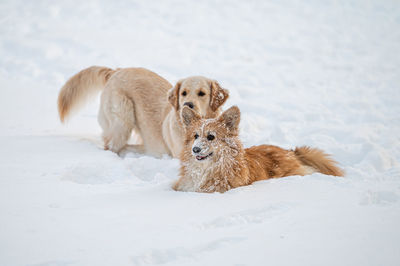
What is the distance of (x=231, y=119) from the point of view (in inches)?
138

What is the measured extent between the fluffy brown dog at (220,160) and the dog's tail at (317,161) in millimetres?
247

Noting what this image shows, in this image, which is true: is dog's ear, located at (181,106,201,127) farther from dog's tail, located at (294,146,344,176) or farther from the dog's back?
dog's tail, located at (294,146,344,176)

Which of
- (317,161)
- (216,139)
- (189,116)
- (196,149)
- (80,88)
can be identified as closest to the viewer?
→ (196,149)

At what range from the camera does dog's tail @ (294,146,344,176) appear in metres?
3.95

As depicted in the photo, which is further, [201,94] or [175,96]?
[175,96]

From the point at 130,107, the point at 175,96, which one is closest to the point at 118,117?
the point at 130,107

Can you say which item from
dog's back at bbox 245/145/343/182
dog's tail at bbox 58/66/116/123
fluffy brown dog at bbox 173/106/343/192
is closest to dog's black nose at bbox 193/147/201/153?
fluffy brown dog at bbox 173/106/343/192

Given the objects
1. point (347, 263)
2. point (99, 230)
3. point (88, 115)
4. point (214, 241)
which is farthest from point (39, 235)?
point (88, 115)

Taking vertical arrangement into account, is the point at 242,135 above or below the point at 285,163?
below

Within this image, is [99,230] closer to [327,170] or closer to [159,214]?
[159,214]

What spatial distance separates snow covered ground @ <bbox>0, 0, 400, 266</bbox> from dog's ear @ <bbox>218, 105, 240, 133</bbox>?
0.62 metres

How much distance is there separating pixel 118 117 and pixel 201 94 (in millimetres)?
1701

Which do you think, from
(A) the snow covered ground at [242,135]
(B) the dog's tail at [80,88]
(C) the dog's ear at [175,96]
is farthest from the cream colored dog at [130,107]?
(C) the dog's ear at [175,96]

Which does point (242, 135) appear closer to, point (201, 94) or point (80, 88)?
point (201, 94)
